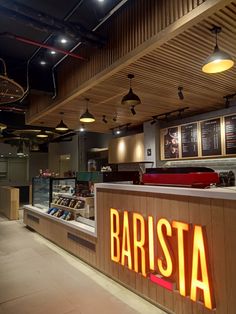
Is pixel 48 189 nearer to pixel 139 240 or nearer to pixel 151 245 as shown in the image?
pixel 139 240

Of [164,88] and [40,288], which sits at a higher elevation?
[164,88]

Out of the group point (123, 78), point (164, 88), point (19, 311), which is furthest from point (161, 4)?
point (19, 311)

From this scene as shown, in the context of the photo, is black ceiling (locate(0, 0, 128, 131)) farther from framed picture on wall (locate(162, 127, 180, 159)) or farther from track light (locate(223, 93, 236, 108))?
framed picture on wall (locate(162, 127, 180, 159))

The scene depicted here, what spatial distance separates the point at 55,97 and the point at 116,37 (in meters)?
2.35

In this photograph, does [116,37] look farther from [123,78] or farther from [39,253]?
[39,253]

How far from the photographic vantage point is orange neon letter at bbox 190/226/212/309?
2.24 m

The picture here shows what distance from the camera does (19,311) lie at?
2.77m

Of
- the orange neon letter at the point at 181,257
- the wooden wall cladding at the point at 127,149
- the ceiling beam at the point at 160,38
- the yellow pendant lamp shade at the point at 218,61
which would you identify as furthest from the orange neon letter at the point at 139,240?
the wooden wall cladding at the point at 127,149

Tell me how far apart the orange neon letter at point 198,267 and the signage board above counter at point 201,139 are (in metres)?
3.41

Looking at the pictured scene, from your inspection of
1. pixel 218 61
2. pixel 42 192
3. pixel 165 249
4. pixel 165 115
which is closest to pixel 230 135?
pixel 165 115


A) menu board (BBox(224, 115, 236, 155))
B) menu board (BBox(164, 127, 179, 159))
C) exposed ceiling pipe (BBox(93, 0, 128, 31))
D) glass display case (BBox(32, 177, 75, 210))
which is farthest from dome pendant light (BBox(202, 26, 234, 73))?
glass display case (BBox(32, 177, 75, 210))

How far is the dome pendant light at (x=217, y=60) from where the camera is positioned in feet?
8.69

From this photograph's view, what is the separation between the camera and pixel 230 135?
5.28 metres

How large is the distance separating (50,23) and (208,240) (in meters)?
Answer: 3.17
